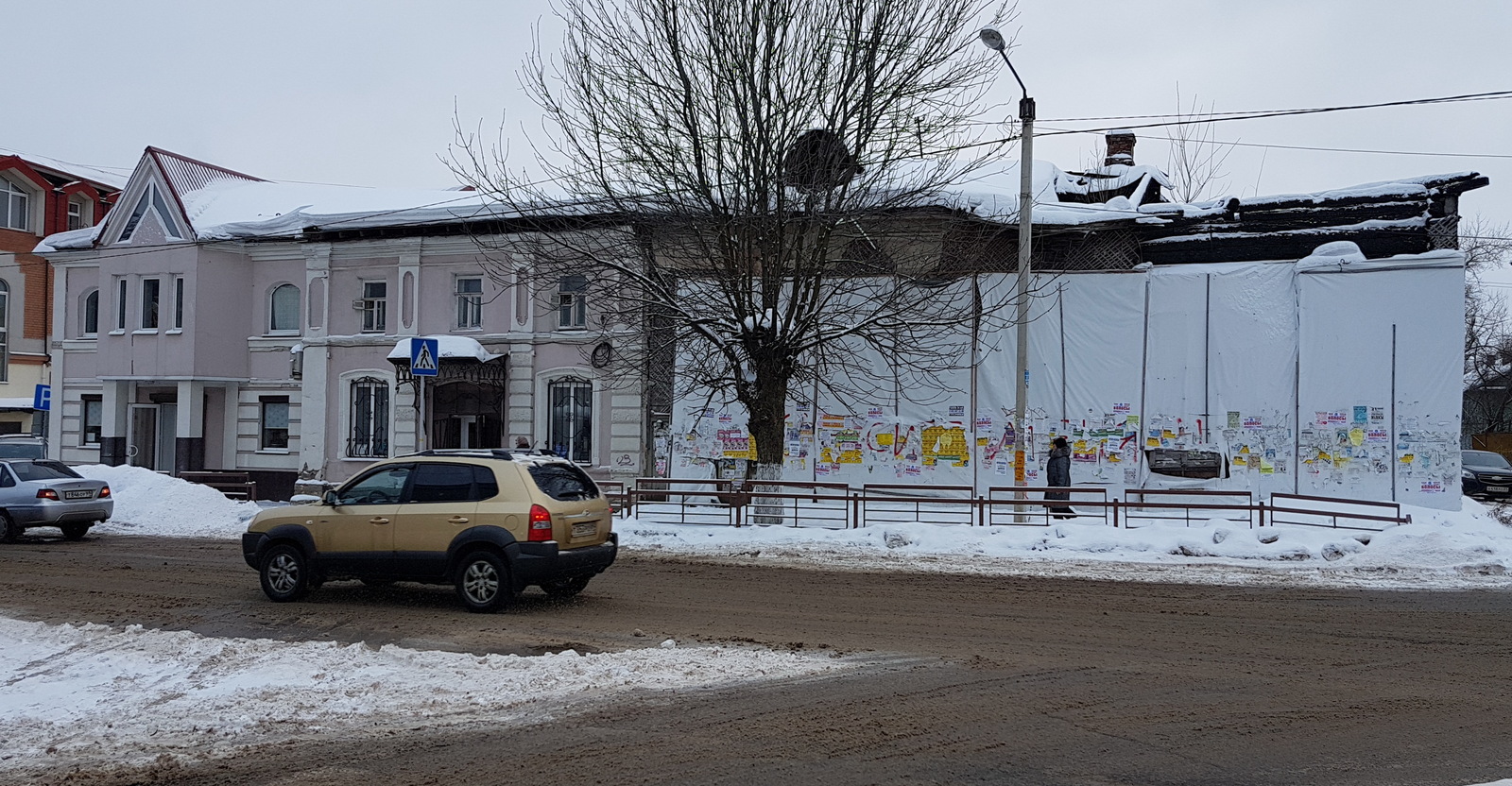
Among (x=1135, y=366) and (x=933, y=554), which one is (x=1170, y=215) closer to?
(x=1135, y=366)

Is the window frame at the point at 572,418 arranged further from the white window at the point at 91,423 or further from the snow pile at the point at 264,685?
the snow pile at the point at 264,685

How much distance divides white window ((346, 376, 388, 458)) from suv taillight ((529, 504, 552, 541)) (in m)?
17.9

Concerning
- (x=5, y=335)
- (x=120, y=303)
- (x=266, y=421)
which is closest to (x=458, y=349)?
(x=266, y=421)

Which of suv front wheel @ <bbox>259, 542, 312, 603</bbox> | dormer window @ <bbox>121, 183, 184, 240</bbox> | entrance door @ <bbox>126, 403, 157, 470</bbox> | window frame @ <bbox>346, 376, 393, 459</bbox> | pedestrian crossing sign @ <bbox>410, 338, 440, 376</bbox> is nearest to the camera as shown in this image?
suv front wheel @ <bbox>259, 542, 312, 603</bbox>

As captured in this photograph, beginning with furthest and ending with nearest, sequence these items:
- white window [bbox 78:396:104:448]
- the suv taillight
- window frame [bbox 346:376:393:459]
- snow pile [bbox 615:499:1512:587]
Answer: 1. white window [bbox 78:396:104:448]
2. window frame [bbox 346:376:393:459]
3. snow pile [bbox 615:499:1512:587]
4. the suv taillight

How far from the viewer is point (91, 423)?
30.4 metres

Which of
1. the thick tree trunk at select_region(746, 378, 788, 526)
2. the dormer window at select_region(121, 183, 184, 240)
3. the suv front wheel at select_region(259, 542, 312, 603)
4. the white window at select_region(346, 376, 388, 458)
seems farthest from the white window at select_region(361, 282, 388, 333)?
the suv front wheel at select_region(259, 542, 312, 603)

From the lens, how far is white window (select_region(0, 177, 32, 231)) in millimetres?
45438

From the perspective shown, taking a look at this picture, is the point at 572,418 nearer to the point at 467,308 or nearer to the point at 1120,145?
the point at 467,308

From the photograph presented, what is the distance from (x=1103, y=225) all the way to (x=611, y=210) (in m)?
10.5

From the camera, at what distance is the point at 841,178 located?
19.1 m

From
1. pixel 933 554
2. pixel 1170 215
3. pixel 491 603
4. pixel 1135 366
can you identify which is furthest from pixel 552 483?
pixel 1170 215

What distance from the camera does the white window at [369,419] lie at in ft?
90.2

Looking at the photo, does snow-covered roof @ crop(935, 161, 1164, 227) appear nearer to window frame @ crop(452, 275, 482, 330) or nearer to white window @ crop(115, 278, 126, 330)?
window frame @ crop(452, 275, 482, 330)
